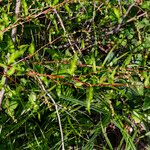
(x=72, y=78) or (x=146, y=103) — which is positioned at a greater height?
(x=72, y=78)

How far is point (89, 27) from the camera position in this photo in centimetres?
233

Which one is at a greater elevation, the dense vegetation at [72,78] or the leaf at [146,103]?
the dense vegetation at [72,78]

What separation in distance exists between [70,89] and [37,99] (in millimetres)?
200

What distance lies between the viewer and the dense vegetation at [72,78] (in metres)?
1.77

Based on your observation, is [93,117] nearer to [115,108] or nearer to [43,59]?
[115,108]

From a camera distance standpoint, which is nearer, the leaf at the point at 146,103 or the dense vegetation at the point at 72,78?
the dense vegetation at the point at 72,78

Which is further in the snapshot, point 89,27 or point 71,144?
point 89,27

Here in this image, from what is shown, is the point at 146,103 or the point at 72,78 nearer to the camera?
the point at 72,78

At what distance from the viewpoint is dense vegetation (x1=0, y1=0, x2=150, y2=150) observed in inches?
69.6

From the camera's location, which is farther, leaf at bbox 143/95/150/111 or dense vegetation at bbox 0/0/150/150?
leaf at bbox 143/95/150/111

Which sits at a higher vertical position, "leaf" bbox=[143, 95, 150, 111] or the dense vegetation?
the dense vegetation

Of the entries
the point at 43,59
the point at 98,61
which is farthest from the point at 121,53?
the point at 43,59

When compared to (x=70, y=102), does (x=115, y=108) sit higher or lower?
lower

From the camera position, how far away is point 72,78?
1760 mm
